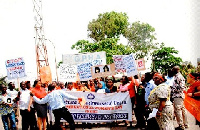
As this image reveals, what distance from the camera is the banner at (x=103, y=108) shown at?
31.6 ft

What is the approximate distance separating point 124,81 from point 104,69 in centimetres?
197

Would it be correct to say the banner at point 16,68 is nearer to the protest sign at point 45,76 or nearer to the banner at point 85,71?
the banner at point 85,71

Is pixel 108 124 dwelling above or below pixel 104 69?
below

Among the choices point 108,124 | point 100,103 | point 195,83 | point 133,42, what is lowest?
point 108,124

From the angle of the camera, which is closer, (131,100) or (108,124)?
(131,100)

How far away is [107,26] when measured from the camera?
50375mm

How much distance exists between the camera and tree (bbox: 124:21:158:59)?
5262cm

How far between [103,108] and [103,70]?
2.07 metres

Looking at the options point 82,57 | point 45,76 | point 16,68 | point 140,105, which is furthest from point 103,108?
point 82,57

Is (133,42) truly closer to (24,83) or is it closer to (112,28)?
(112,28)

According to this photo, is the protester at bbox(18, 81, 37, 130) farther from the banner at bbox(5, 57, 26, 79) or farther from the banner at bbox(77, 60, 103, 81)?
the banner at bbox(77, 60, 103, 81)

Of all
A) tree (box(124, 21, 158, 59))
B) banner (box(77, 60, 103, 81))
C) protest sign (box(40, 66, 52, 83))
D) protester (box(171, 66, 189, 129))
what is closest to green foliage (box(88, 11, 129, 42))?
tree (box(124, 21, 158, 59))

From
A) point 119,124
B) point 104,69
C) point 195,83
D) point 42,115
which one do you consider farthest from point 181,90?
point 42,115

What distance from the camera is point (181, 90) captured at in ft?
27.1
